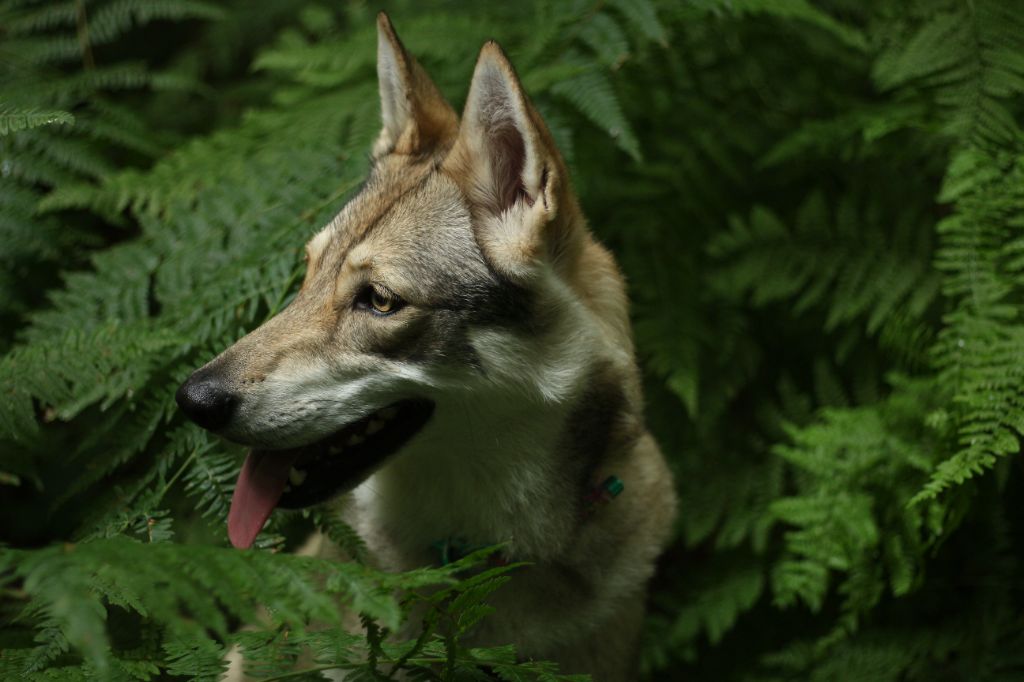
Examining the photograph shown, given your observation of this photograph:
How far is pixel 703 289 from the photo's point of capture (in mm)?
4605

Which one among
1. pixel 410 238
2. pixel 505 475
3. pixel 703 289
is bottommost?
pixel 703 289

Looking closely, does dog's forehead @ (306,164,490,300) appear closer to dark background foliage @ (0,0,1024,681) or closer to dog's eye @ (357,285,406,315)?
dog's eye @ (357,285,406,315)

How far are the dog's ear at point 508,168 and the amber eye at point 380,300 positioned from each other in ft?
1.15

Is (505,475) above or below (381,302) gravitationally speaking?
below

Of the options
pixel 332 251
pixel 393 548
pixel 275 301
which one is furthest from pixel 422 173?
pixel 393 548

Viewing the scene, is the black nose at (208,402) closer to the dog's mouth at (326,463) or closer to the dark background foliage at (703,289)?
the dog's mouth at (326,463)

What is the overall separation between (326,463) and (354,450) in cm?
10

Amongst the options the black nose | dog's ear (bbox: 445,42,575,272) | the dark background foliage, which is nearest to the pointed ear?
dog's ear (bbox: 445,42,575,272)

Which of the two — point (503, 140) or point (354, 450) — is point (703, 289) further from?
point (354, 450)

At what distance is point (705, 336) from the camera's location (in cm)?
440

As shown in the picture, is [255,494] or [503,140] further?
[503,140]

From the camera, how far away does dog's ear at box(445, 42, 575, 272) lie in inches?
116

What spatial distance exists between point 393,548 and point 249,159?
213 centimetres

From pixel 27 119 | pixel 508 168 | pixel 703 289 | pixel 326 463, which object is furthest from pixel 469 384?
pixel 703 289
